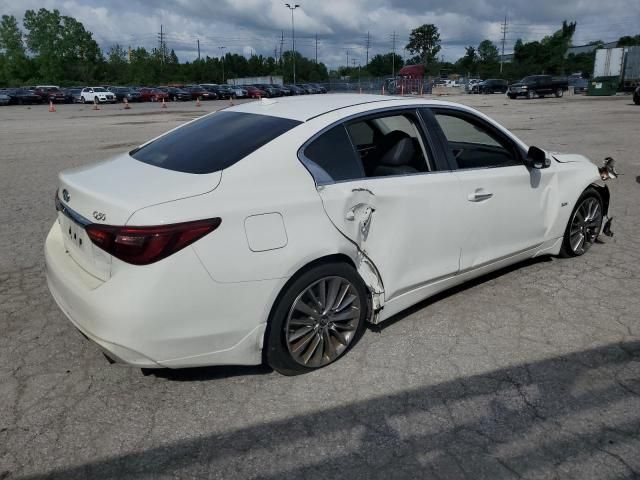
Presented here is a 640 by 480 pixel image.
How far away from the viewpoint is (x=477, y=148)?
4594mm

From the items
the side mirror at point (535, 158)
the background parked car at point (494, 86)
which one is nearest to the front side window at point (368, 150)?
the side mirror at point (535, 158)

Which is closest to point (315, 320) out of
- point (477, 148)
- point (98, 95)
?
point (477, 148)

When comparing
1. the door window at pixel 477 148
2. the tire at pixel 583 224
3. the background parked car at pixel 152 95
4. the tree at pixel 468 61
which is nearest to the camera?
the door window at pixel 477 148

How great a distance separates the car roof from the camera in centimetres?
326

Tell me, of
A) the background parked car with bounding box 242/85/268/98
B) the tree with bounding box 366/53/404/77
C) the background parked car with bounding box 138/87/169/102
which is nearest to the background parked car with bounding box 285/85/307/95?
the background parked car with bounding box 242/85/268/98

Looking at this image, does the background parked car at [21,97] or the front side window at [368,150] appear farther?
the background parked car at [21,97]

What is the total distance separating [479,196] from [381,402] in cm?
164

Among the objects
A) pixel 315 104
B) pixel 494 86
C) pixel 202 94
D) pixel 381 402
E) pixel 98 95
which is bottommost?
pixel 381 402

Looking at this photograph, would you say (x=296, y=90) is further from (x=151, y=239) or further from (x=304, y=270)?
(x=151, y=239)

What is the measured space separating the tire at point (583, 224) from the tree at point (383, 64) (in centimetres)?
14064

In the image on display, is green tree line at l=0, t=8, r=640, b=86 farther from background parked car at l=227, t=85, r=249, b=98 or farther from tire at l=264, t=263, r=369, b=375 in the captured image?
tire at l=264, t=263, r=369, b=375

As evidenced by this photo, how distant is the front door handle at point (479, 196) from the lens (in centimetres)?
360

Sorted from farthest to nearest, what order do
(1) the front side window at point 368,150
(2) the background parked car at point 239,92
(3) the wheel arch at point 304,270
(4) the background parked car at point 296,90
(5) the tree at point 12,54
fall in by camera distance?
(5) the tree at point 12,54
(4) the background parked car at point 296,90
(2) the background parked car at point 239,92
(1) the front side window at point 368,150
(3) the wheel arch at point 304,270

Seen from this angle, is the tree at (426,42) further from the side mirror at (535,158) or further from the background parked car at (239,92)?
the side mirror at (535,158)
